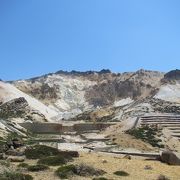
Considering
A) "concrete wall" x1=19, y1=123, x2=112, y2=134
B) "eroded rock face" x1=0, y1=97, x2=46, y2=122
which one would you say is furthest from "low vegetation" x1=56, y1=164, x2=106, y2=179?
"eroded rock face" x1=0, y1=97, x2=46, y2=122

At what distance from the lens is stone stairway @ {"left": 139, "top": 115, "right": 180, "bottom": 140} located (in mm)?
60394

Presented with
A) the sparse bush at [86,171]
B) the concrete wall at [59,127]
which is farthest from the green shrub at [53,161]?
the concrete wall at [59,127]

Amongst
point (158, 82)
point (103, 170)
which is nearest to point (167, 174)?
point (103, 170)

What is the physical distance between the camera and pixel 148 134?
2078 inches

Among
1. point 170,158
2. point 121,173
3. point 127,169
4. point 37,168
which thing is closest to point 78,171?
point 37,168

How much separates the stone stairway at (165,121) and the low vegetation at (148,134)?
2860mm

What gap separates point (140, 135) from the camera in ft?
171

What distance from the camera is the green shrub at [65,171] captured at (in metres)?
20.4

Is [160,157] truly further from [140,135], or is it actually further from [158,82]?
[158,82]

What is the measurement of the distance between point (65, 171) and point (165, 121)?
155 feet

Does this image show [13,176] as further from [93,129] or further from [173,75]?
[173,75]

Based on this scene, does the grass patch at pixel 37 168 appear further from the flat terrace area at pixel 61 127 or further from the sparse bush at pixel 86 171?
the flat terrace area at pixel 61 127

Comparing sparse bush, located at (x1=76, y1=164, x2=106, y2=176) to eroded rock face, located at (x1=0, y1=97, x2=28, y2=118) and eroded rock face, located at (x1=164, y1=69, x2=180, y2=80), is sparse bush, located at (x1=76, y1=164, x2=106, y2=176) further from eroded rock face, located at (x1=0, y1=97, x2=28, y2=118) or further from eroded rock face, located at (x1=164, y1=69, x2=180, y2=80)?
eroded rock face, located at (x1=164, y1=69, x2=180, y2=80)

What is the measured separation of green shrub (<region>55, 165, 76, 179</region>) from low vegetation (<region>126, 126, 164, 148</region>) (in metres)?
25.9
